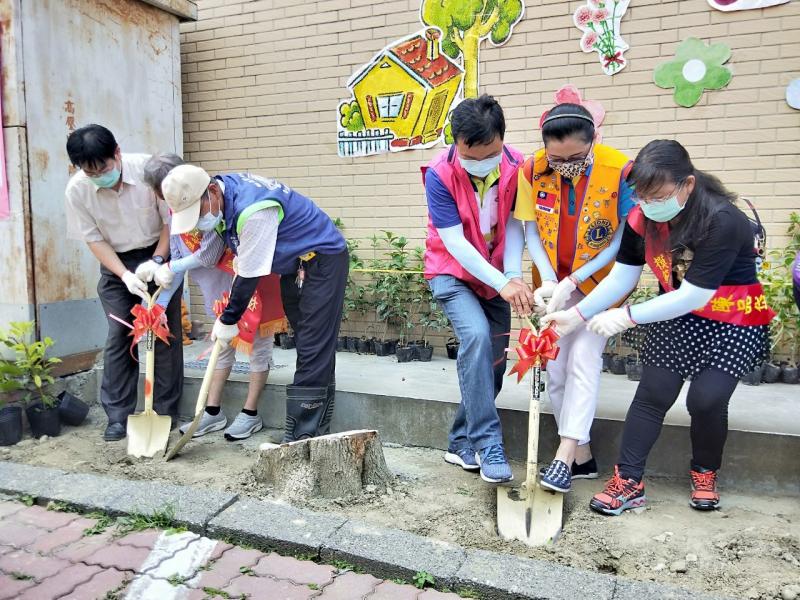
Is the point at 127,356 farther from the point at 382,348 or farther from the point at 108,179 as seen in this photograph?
the point at 382,348

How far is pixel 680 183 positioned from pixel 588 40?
8.09 ft

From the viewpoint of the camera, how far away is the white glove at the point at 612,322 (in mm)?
2648

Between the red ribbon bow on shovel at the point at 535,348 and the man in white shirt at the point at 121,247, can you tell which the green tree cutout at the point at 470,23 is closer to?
the man in white shirt at the point at 121,247

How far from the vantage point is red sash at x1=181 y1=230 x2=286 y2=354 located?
3.76m

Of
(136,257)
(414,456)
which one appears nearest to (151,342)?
(136,257)

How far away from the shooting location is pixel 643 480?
3.14 m

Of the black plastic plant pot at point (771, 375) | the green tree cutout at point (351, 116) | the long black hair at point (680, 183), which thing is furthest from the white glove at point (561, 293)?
the green tree cutout at point (351, 116)

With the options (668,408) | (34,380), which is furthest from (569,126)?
(34,380)

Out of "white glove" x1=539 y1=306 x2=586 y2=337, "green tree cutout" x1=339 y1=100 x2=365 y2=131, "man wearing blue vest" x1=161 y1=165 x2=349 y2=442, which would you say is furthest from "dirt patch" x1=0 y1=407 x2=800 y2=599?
"green tree cutout" x1=339 y1=100 x2=365 y2=131

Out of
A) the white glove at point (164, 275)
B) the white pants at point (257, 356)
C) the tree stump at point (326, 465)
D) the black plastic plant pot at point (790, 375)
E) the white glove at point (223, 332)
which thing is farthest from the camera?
the black plastic plant pot at point (790, 375)

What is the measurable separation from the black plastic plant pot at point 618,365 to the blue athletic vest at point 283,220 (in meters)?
2.06

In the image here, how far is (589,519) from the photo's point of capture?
275cm

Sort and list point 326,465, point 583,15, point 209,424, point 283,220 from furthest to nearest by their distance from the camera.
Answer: point 583,15
point 209,424
point 283,220
point 326,465

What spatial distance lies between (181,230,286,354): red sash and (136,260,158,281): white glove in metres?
0.38
